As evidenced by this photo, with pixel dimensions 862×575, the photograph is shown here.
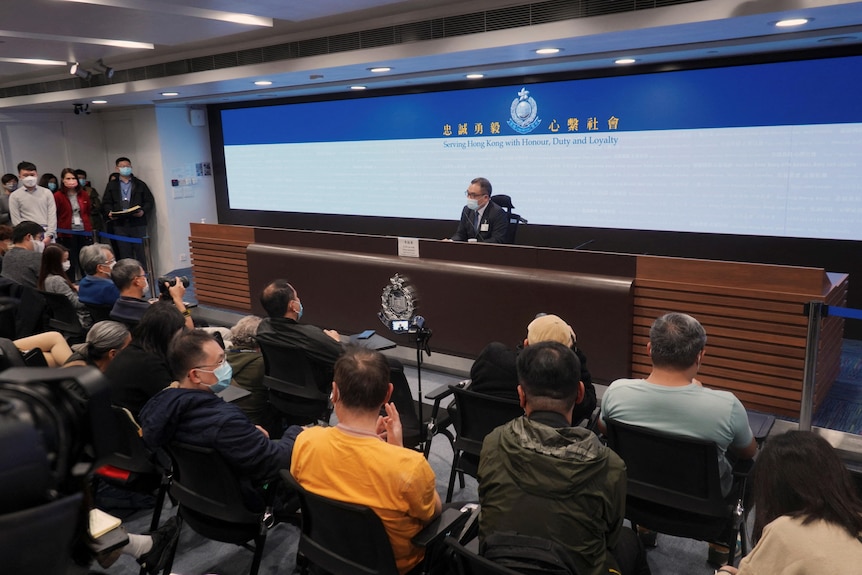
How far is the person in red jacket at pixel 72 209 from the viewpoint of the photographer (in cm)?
860

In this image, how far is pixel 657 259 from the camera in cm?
411

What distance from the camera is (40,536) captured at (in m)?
0.87

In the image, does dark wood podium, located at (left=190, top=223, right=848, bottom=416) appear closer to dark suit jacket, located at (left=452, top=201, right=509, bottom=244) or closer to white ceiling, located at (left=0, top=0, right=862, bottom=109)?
dark suit jacket, located at (left=452, top=201, right=509, bottom=244)

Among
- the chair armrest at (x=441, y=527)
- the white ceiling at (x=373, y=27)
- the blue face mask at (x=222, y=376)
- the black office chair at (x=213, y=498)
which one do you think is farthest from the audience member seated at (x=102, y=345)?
the white ceiling at (x=373, y=27)

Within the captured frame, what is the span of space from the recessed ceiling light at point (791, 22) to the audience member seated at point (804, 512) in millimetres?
3411

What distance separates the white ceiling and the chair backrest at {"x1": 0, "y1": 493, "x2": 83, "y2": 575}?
13.5 feet

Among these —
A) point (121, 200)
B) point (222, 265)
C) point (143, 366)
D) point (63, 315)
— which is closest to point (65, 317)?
point (63, 315)

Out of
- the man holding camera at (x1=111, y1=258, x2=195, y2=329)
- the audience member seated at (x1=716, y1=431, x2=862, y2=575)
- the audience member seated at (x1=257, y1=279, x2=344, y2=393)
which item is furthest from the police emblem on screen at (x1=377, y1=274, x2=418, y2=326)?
the audience member seated at (x1=716, y1=431, x2=862, y2=575)

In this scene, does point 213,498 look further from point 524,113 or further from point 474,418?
point 524,113

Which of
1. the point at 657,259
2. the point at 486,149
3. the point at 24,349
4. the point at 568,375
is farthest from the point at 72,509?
the point at 486,149

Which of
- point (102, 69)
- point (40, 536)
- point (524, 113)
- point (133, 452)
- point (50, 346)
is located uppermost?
point (102, 69)

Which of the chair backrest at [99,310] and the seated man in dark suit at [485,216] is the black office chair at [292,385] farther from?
the seated man in dark suit at [485,216]

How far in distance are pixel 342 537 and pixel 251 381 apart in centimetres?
142

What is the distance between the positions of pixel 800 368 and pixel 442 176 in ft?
15.1
